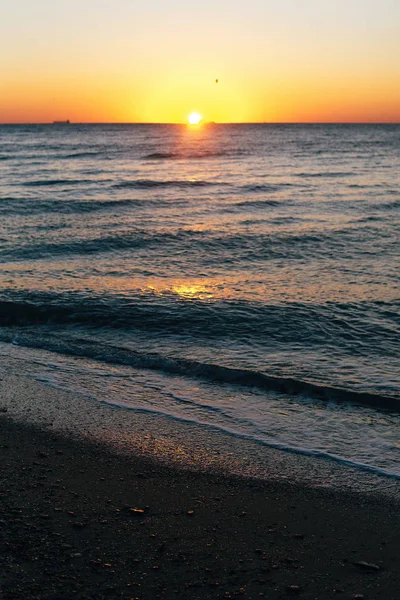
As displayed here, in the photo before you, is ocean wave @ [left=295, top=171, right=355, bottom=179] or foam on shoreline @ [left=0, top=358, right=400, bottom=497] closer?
foam on shoreline @ [left=0, top=358, right=400, bottom=497]

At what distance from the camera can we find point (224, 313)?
11141mm

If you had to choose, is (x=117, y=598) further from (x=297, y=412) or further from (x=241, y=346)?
(x=241, y=346)

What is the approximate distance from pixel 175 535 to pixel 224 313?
682 cm

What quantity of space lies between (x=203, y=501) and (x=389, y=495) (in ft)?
5.39

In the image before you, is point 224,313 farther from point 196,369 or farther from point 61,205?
point 61,205

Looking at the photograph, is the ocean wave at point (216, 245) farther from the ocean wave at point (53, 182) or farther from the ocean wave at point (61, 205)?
the ocean wave at point (53, 182)

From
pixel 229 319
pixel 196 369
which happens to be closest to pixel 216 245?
pixel 229 319

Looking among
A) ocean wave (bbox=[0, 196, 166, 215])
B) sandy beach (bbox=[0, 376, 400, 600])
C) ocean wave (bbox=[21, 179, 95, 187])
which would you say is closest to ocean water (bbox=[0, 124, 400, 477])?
ocean wave (bbox=[0, 196, 166, 215])

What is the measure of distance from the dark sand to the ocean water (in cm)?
117

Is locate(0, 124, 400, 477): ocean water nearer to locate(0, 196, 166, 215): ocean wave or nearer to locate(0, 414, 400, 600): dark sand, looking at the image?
locate(0, 196, 166, 215): ocean wave

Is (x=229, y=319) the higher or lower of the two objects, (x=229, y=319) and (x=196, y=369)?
the higher

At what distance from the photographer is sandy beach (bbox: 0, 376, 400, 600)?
3977 mm

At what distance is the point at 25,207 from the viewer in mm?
25438

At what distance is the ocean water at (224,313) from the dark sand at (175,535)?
1.17 metres
